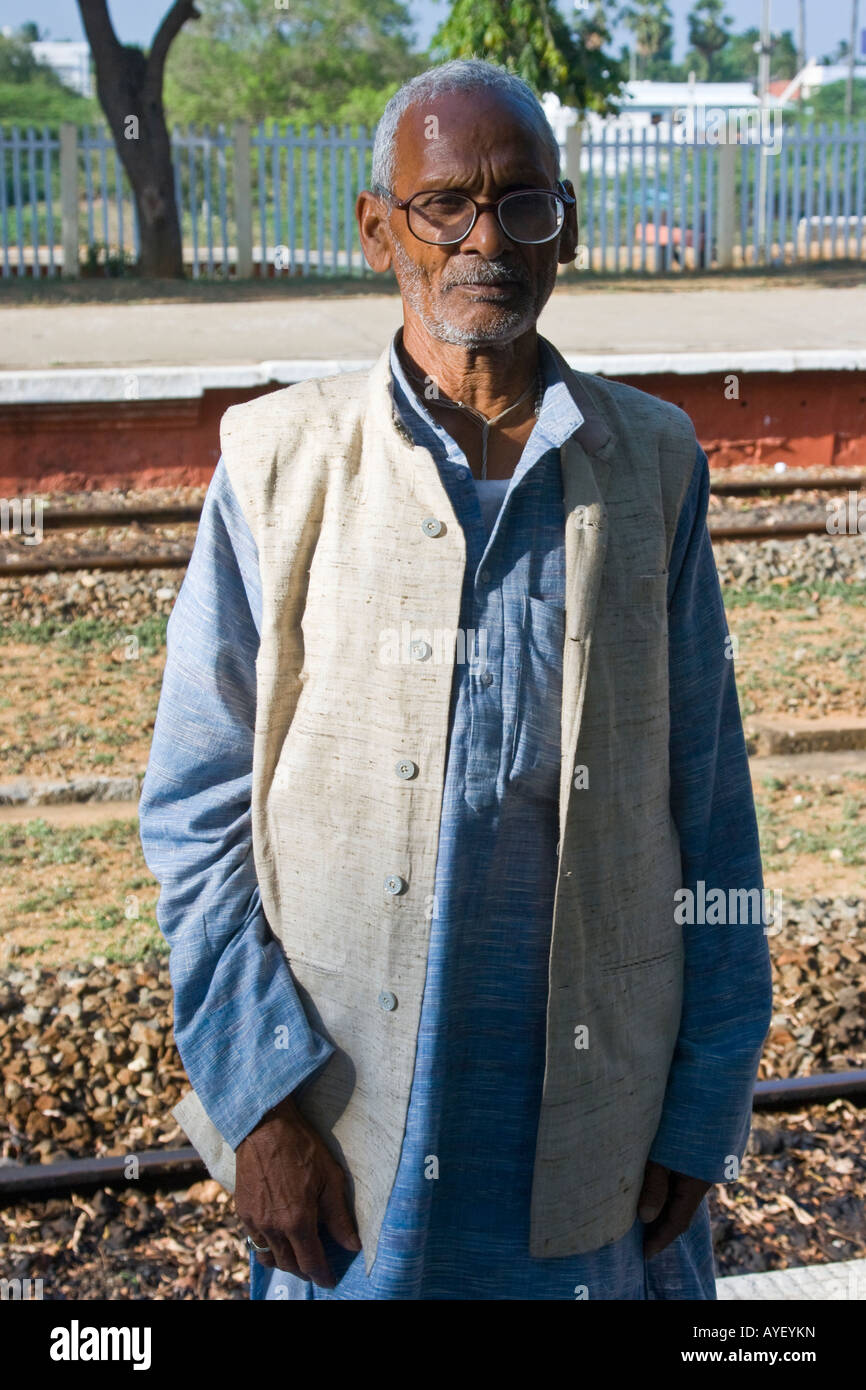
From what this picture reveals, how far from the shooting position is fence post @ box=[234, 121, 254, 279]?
19.4 m

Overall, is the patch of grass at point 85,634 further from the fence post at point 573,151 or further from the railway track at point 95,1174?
the fence post at point 573,151

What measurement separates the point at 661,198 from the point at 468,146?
67.2 ft

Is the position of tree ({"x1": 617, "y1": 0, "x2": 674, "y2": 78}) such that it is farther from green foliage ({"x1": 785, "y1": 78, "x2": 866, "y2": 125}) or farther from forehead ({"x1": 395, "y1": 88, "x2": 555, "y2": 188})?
forehead ({"x1": 395, "y1": 88, "x2": 555, "y2": 188})

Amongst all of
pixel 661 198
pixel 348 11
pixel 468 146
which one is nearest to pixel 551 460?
pixel 468 146

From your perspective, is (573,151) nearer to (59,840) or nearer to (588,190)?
(588,190)

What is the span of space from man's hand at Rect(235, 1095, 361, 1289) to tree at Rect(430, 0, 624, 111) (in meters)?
19.8

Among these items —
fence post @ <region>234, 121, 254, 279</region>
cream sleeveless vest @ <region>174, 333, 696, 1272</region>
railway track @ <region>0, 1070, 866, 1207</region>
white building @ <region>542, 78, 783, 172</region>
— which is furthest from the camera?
white building @ <region>542, 78, 783, 172</region>

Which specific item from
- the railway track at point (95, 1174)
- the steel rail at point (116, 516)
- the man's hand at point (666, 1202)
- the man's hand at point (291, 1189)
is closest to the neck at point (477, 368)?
the man's hand at point (291, 1189)

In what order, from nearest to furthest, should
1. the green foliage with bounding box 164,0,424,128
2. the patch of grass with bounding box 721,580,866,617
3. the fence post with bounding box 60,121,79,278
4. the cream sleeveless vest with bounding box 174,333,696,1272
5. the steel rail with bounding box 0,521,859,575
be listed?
the cream sleeveless vest with bounding box 174,333,696,1272 → the patch of grass with bounding box 721,580,866,617 → the steel rail with bounding box 0,521,859,575 → the fence post with bounding box 60,121,79,278 → the green foliage with bounding box 164,0,424,128

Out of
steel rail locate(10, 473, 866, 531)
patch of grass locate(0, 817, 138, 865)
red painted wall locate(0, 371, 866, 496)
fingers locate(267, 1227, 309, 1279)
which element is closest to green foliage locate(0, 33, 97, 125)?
red painted wall locate(0, 371, 866, 496)

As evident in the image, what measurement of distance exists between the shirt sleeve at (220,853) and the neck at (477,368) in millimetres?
299

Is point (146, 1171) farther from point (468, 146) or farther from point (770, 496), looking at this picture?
point (770, 496)

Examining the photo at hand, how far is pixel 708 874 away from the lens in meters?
2.01

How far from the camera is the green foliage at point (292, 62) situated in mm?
51094
